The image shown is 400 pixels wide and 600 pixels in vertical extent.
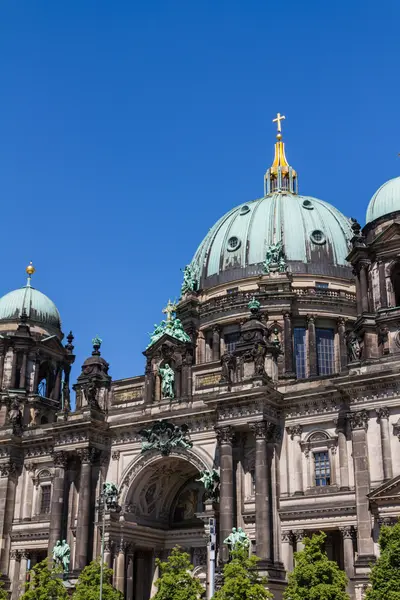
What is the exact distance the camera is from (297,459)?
55031 mm

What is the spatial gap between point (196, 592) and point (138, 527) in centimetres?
1088

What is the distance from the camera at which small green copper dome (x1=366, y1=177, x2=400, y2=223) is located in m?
57.9

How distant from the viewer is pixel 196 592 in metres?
52.0

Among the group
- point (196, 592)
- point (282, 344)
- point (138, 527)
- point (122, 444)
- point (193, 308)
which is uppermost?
point (193, 308)

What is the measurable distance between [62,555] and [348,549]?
20631 millimetres

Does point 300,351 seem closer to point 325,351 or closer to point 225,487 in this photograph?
point 325,351

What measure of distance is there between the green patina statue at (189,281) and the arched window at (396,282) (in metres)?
23.7

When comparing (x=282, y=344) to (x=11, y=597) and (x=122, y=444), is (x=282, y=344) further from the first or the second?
(x=11, y=597)

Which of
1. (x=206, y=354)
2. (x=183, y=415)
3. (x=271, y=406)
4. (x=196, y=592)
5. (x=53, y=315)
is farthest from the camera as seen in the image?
(x=53, y=315)

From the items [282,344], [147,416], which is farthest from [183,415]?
[282,344]

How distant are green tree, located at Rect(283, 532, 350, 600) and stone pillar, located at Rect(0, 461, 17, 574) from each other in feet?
91.1

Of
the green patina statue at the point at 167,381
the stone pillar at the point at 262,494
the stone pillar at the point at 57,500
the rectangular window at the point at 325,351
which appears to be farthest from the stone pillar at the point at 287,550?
the rectangular window at the point at 325,351

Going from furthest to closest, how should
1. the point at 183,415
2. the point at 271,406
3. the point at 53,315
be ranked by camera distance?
the point at 53,315, the point at 183,415, the point at 271,406

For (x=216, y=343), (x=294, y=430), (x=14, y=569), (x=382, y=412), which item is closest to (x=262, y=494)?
(x=294, y=430)
